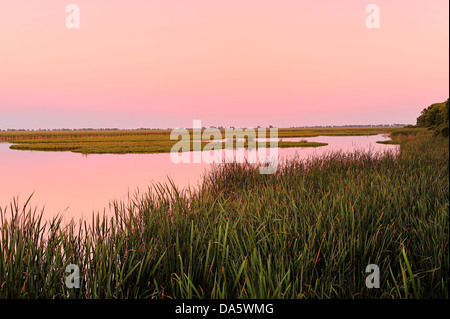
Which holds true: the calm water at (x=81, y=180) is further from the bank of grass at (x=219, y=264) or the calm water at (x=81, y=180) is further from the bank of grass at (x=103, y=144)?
the bank of grass at (x=103, y=144)

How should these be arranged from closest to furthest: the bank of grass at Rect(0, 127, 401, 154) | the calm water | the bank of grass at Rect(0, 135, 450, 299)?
1. the bank of grass at Rect(0, 135, 450, 299)
2. the calm water
3. the bank of grass at Rect(0, 127, 401, 154)

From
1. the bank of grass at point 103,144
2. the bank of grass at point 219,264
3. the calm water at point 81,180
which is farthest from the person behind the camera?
the bank of grass at point 103,144

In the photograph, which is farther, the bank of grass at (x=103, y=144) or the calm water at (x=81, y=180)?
the bank of grass at (x=103, y=144)

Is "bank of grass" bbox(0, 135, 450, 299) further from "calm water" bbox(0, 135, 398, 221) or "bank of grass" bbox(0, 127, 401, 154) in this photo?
"bank of grass" bbox(0, 127, 401, 154)

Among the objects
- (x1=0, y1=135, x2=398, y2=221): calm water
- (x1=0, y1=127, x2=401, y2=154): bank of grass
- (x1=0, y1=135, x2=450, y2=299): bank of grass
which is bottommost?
(x1=0, y1=135, x2=398, y2=221): calm water

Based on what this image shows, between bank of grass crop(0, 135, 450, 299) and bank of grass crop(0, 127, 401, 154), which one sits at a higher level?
bank of grass crop(0, 127, 401, 154)

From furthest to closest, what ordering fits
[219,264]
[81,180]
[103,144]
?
[103,144]
[81,180]
[219,264]

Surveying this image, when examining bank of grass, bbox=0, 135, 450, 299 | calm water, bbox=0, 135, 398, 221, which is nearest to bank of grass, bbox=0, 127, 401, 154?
calm water, bbox=0, 135, 398, 221

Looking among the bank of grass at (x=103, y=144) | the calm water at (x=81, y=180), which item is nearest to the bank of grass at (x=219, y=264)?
the calm water at (x=81, y=180)

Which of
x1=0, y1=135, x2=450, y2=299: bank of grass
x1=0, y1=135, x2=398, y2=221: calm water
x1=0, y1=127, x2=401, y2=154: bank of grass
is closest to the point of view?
x1=0, y1=135, x2=450, y2=299: bank of grass

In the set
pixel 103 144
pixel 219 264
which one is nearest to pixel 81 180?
pixel 219 264

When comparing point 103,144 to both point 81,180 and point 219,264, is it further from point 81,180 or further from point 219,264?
point 219,264

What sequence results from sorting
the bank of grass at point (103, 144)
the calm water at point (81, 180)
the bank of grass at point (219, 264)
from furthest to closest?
1. the bank of grass at point (103, 144)
2. the calm water at point (81, 180)
3. the bank of grass at point (219, 264)
